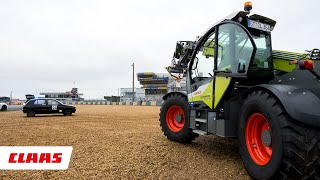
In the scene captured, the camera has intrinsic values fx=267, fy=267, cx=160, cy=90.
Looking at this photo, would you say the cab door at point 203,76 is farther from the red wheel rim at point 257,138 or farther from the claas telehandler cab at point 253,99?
the red wheel rim at point 257,138

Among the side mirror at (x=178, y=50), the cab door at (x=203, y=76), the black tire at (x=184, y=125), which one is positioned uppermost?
the side mirror at (x=178, y=50)

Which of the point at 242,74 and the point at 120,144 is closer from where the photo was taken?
the point at 242,74

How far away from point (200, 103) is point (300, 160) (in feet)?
9.34

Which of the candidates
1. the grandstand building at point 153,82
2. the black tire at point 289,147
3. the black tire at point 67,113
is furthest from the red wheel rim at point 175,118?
the grandstand building at point 153,82

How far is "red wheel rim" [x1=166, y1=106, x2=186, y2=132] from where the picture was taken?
23.0ft

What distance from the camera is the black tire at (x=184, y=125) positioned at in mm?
6645

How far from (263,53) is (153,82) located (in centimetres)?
8753

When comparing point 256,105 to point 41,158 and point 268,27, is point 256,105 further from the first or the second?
point 41,158

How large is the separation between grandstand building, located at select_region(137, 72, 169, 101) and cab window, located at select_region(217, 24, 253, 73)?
8237 cm

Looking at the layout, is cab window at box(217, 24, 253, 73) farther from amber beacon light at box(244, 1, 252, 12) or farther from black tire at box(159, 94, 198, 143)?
black tire at box(159, 94, 198, 143)

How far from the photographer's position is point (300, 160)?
3238 millimetres

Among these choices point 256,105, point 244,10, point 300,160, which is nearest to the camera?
point 300,160

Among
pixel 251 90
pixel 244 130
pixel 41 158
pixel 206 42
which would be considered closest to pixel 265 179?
pixel 244 130

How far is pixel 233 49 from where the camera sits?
201 inches
